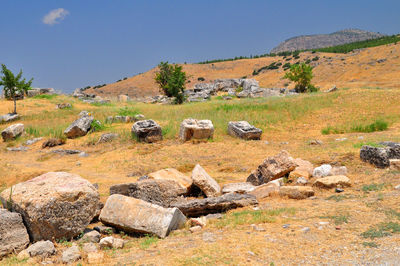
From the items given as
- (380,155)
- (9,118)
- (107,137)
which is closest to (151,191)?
(380,155)

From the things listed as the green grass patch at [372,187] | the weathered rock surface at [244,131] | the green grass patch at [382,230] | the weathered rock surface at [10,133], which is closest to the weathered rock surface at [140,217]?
the green grass patch at [382,230]

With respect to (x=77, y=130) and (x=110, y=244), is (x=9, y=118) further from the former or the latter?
(x=110, y=244)

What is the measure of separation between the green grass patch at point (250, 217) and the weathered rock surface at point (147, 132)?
9.00 meters

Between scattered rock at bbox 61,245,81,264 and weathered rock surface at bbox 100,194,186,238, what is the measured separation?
102cm

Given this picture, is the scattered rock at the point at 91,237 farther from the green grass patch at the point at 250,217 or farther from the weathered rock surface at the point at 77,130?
the weathered rock surface at the point at 77,130

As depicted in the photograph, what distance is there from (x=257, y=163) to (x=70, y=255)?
7509 mm

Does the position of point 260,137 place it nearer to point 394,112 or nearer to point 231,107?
point 231,107

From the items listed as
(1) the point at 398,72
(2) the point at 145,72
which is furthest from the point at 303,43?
(1) the point at 398,72

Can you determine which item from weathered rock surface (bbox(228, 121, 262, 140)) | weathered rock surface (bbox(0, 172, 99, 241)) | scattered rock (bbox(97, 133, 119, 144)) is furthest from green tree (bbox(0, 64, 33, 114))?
weathered rock surface (bbox(0, 172, 99, 241))

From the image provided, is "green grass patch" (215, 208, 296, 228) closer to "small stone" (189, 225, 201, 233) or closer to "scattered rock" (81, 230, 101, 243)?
"small stone" (189, 225, 201, 233)

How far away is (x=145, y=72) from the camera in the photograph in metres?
70.6

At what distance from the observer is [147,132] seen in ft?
48.2

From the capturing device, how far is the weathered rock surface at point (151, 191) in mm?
6602

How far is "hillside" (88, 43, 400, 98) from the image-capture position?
120 ft
